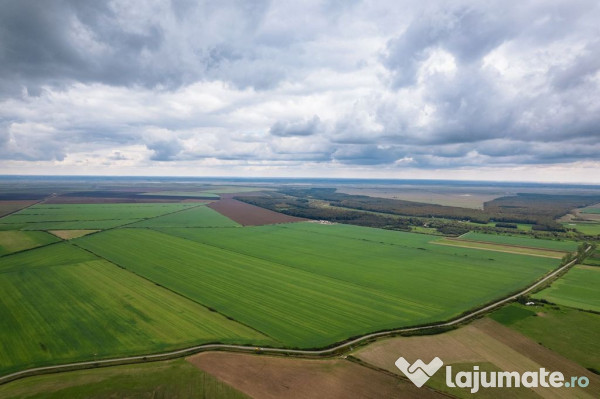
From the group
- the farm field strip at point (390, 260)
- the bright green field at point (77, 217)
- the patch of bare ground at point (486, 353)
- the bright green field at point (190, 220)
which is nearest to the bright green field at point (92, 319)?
the patch of bare ground at point (486, 353)

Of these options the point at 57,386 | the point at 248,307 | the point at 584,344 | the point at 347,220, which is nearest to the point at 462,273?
the point at 584,344

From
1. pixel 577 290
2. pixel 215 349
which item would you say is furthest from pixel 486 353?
pixel 577 290

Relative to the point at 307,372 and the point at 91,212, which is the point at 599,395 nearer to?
the point at 307,372

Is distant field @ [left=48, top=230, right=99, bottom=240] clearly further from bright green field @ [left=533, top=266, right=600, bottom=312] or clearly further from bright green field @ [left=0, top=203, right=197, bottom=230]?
bright green field @ [left=533, top=266, right=600, bottom=312]

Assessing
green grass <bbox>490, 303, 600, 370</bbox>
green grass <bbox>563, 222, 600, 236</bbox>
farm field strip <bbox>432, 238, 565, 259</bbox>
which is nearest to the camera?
green grass <bbox>490, 303, 600, 370</bbox>

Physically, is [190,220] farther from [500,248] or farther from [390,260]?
[500,248]

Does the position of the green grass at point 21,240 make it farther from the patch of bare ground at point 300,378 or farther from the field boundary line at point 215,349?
the patch of bare ground at point 300,378

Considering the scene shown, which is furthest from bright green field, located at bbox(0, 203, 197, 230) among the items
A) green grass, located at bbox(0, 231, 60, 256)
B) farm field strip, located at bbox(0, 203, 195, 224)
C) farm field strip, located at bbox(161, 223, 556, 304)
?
farm field strip, located at bbox(161, 223, 556, 304)
